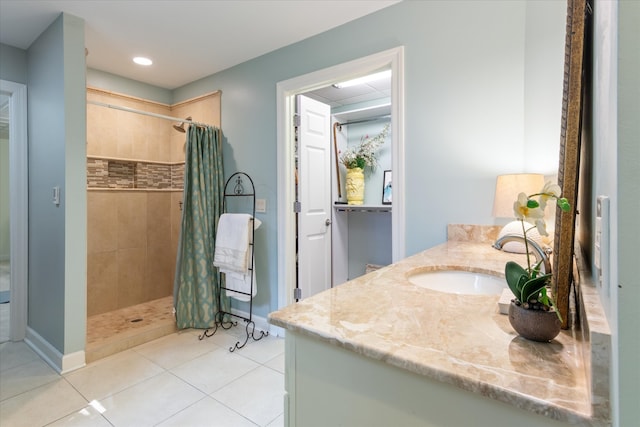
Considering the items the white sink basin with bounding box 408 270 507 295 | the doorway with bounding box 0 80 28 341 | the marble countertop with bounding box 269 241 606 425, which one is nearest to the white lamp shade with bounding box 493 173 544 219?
the white sink basin with bounding box 408 270 507 295

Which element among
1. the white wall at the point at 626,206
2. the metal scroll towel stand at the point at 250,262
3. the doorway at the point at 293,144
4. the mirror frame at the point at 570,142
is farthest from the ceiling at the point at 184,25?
the white wall at the point at 626,206

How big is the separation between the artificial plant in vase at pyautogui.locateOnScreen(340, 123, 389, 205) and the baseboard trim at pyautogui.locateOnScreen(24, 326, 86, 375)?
265cm

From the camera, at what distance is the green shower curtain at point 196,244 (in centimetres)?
296

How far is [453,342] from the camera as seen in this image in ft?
2.27

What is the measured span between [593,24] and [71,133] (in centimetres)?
275

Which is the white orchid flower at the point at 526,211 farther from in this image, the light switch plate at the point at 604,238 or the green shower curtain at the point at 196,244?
the green shower curtain at the point at 196,244

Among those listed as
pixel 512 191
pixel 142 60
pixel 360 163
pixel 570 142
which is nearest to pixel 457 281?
pixel 512 191

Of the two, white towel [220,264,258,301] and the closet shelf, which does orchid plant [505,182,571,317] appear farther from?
the closet shelf

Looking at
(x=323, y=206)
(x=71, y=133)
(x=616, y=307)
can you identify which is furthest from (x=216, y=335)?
(x=616, y=307)

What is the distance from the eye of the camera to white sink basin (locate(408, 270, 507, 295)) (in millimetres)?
1331

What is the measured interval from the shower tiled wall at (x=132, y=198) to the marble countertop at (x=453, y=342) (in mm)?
2881

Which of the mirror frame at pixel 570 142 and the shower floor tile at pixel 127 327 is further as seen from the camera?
the shower floor tile at pixel 127 327

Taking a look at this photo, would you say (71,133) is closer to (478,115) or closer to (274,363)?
(274,363)

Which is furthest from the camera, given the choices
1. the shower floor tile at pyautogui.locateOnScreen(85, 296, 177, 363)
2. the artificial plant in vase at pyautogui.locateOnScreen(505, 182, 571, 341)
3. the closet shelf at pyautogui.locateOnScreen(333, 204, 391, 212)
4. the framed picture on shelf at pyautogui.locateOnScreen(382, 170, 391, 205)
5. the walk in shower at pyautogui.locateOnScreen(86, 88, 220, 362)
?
the framed picture on shelf at pyautogui.locateOnScreen(382, 170, 391, 205)
